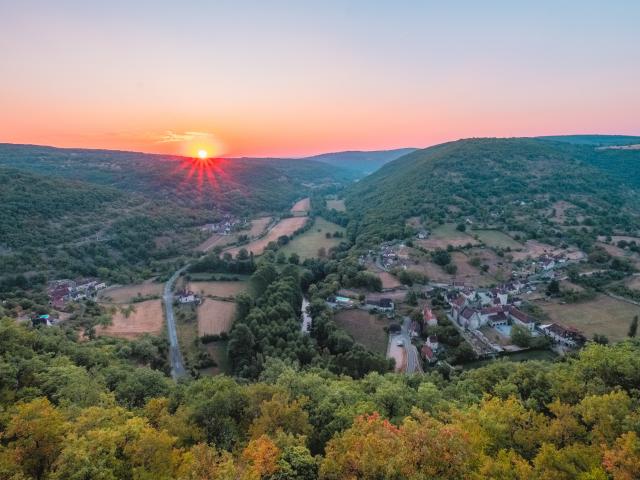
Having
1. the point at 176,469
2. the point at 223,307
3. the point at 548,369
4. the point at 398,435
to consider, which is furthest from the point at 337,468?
the point at 223,307

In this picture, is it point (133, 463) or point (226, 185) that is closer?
point (133, 463)

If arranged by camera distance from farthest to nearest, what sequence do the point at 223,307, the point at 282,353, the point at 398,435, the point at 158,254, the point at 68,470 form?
the point at 158,254, the point at 223,307, the point at 282,353, the point at 398,435, the point at 68,470

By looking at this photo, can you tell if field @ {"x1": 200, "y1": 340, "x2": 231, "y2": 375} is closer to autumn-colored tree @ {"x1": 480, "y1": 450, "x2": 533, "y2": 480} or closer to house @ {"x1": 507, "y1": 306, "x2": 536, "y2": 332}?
autumn-colored tree @ {"x1": 480, "y1": 450, "x2": 533, "y2": 480}

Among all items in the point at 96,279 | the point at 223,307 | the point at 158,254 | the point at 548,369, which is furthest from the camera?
the point at 158,254

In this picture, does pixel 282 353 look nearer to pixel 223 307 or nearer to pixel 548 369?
pixel 223 307

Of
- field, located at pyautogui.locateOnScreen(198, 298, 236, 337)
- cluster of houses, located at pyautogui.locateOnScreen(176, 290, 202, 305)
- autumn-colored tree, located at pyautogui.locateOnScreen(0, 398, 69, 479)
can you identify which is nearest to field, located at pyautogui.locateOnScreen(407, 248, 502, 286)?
field, located at pyautogui.locateOnScreen(198, 298, 236, 337)

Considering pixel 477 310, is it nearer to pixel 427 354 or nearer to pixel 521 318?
pixel 521 318

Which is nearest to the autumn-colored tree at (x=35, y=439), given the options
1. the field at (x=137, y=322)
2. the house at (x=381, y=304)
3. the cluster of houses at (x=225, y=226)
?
the field at (x=137, y=322)
